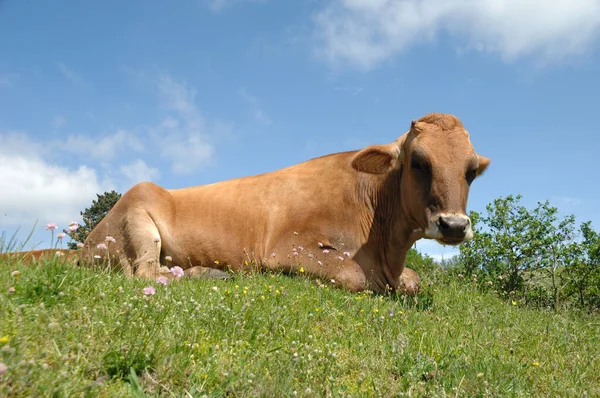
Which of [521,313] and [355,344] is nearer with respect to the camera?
[355,344]

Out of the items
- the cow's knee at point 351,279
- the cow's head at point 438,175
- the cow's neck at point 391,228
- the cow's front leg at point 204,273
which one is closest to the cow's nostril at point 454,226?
the cow's head at point 438,175

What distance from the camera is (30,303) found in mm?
4055

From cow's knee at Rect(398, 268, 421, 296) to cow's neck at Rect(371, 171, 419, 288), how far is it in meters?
0.13

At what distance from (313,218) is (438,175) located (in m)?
2.32

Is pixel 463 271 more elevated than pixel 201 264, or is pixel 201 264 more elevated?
pixel 463 271

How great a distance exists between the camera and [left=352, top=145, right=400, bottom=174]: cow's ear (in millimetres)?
9320

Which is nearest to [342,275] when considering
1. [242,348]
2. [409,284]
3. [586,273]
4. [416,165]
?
[409,284]

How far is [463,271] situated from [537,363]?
357 inches

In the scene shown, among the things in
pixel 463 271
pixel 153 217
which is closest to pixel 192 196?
pixel 153 217

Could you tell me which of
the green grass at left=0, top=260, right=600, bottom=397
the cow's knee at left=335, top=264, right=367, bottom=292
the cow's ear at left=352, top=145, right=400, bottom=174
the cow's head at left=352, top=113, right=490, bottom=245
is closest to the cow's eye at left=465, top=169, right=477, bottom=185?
the cow's head at left=352, top=113, right=490, bottom=245

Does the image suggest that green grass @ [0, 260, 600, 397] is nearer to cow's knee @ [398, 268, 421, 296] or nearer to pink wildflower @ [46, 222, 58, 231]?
pink wildflower @ [46, 222, 58, 231]

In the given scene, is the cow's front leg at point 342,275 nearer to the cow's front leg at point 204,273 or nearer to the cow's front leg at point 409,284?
the cow's front leg at point 409,284

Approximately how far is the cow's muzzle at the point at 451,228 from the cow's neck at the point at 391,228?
1.37 metres

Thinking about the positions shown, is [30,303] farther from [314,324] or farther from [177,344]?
[314,324]
